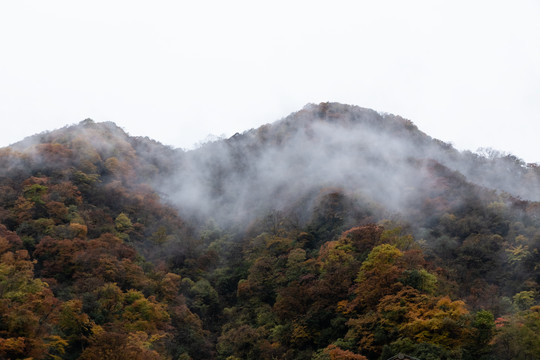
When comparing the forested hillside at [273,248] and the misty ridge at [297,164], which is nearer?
the forested hillside at [273,248]

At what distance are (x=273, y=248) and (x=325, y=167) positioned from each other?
24.0m

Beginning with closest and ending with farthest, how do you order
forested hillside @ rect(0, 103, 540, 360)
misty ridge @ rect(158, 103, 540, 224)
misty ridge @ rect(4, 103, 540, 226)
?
forested hillside @ rect(0, 103, 540, 360) < misty ridge @ rect(4, 103, 540, 226) < misty ridge @ rect(158, 103, 540, 224)

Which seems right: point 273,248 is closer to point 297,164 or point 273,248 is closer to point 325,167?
point 325,167

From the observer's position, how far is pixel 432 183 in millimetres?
65125

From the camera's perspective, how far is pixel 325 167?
74062 millimetres

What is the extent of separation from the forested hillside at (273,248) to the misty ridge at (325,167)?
1.24 ft

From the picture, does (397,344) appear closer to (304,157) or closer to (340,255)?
(340,255)

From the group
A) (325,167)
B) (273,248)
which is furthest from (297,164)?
(273,248)

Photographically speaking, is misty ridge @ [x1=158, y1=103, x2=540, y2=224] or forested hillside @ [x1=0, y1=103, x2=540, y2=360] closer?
forested hillside @ [x1=0, y1=103, x2=540, y2=360]

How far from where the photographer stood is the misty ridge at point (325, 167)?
6788 cm

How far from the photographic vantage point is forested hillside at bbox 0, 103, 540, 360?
30.4 meters

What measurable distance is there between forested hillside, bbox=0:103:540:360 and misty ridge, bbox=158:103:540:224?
38 centimetres

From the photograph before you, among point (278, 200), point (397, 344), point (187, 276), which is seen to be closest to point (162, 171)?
point (278, 200)

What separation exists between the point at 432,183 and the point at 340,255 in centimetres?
2817
